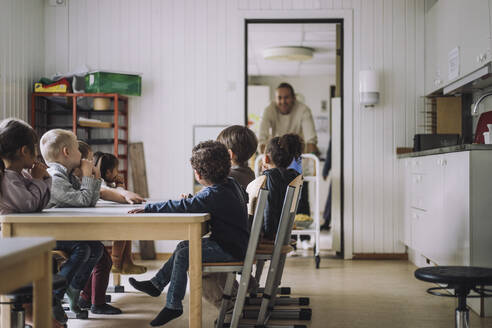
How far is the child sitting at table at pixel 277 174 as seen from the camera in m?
2.78

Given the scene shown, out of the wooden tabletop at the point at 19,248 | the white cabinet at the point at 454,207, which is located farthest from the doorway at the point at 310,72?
the wooden tabletop at the point at 19,248

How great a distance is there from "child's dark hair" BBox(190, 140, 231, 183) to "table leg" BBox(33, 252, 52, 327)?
1.02 metres

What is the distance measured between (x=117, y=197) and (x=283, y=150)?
941mm

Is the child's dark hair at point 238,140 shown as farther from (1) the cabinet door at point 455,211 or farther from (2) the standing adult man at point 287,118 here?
(2) the standing adult man at point 287,118

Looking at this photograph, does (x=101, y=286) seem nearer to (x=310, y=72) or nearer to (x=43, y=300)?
(x=43, y=300)

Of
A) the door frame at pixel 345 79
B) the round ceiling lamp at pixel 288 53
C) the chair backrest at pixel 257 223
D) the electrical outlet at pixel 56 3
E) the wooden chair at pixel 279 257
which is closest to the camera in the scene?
the chair backrest at pixel 257 223

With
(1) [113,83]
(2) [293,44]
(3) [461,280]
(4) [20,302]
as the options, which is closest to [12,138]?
(4) [20,302]

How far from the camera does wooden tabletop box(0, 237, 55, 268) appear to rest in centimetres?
102

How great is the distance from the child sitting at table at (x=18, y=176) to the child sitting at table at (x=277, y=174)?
1087 mm

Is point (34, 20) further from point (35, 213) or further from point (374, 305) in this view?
point (374, 305)

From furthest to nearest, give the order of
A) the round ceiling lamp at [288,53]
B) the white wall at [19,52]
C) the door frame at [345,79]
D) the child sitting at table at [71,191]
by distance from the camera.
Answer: the round ceiling lamp at [288,53]
the door frame at [345,79]
the white wall at [19,52]
the child sitting at table at [71,191]

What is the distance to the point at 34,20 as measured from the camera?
4.73 metres

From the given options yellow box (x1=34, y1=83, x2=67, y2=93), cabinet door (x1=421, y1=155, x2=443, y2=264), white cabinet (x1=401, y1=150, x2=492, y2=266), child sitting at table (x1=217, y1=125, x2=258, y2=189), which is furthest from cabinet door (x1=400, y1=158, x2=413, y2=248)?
yellow box (x1=34, y1=83, x2=67, y2=93)

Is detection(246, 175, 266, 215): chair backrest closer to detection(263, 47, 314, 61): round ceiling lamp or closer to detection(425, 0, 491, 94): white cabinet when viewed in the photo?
detection(425, 0, 491, 94): white cabinet
